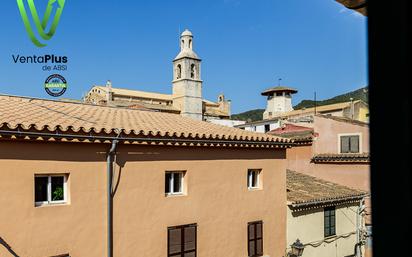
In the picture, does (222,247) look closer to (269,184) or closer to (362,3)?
(269,184)

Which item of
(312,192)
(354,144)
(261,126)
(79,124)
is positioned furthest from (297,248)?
(261,126)

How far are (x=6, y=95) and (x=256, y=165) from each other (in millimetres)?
8175

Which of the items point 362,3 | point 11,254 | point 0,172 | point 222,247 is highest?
point 362,3

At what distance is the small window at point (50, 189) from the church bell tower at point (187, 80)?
47.3 metres

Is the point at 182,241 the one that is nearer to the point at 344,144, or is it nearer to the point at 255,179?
the point at 255,179

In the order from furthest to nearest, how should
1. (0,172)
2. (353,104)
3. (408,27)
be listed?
(353,104), (0,172), (408,27)

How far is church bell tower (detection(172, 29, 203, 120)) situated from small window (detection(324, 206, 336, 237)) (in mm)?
41902

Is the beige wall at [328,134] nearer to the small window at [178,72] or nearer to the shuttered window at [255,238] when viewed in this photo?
the shuttered window at [255,238]

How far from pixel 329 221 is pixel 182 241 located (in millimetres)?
6872

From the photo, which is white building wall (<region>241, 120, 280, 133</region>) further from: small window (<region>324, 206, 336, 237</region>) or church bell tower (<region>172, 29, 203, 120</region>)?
small window (<region>324, 206, 336, 237</region>)

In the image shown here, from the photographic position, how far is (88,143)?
862cm

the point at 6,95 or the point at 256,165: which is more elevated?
the point at 6,95

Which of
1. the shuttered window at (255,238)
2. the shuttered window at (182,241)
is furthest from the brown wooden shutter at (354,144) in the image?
the shuttered window at (182,241)

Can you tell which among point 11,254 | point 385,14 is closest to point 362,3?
point 385,14
